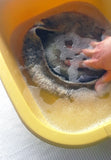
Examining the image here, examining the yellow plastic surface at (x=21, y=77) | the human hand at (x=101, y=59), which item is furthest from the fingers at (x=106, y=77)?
the yellow plastic surface at (x=21, y=77)

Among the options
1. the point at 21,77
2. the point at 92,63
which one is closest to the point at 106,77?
the point at 92,63

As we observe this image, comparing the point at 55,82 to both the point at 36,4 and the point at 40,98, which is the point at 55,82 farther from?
the point at 36,4

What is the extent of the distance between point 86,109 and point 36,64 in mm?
237

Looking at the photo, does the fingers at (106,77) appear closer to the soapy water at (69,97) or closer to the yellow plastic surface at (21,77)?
the soapy water at (69,97)

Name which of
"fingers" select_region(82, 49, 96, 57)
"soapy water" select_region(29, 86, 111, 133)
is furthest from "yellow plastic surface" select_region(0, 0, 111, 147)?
"fingers" select_region(82, 49, 96, 57)

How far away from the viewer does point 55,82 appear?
79cm

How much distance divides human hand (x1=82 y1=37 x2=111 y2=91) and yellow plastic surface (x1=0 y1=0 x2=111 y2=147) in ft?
0.70

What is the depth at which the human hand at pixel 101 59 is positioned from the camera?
2.27ft

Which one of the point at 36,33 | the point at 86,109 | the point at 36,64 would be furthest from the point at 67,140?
the point at 36,33

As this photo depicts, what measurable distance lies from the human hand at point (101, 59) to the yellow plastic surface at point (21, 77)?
214mm

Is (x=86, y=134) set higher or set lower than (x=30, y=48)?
lower

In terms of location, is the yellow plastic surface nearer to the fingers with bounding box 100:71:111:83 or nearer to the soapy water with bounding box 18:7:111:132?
the soapy water with bounding box 18:7:111:132

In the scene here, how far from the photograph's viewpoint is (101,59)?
0.71 metres

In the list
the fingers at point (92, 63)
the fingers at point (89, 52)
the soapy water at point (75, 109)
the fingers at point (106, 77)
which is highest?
the fingers at point (89, 52)
